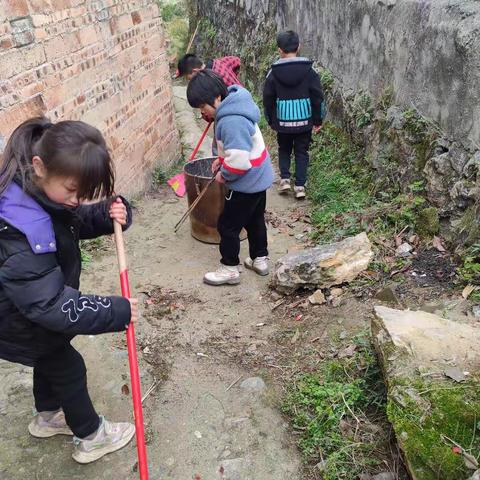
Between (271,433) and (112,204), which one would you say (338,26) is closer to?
(112,204)

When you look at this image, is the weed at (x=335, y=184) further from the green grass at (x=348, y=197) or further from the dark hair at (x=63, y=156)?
the dark hair at (x=63, y=156)

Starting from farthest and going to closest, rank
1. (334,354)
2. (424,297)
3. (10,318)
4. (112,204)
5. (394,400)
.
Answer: (424,297) → (334,354) → (112,204) → (394,400) → (10,318)

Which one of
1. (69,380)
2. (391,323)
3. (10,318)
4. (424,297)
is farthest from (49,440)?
(424,297)

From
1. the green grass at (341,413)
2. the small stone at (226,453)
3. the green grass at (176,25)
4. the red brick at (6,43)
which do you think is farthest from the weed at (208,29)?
the small stone at (226,453)

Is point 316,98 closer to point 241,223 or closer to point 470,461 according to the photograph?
point 241,223

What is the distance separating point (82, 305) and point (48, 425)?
104 centimetres

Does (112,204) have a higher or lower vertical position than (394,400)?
higher

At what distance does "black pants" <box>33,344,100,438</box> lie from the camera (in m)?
2.24

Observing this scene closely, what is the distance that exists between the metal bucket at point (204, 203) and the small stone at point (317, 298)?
1.44 meters

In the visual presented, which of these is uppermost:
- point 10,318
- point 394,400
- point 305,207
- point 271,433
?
point 10,318

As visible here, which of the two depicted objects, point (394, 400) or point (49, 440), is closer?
point (394, 400)

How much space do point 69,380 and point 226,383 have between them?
3.40ft

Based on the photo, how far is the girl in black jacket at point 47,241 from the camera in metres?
1.79

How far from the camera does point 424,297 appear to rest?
3283 millimetres
